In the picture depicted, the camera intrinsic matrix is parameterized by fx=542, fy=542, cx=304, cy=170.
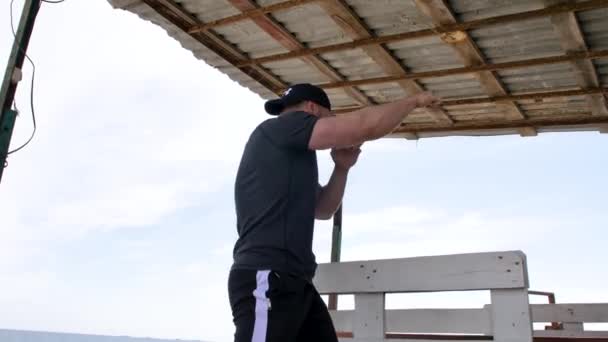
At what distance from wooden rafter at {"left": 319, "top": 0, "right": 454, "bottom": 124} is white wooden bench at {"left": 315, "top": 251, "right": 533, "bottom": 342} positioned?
2.03 meters

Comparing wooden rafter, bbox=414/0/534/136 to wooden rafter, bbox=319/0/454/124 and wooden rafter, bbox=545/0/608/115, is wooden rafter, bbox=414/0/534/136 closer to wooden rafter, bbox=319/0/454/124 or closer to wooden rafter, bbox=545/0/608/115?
wooden rafter, bbox=319/0/454/124

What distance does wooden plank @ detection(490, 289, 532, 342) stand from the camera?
8.64ft

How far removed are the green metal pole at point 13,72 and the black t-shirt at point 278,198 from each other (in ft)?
4.92

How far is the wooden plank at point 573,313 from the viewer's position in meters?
6.21

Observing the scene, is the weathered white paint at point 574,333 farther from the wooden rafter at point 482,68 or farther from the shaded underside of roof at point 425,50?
the wooden rafter at point 482,68

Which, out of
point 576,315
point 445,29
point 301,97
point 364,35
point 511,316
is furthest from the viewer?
point 576,315

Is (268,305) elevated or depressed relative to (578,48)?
depressed

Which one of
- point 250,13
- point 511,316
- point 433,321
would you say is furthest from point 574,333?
point 250,13

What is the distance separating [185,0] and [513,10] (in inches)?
100

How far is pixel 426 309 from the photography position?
3291mm

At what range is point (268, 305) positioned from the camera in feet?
7.51

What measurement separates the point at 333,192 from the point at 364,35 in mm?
1907

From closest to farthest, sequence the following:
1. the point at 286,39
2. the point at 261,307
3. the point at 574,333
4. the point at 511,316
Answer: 1. the point at 261,307
2. the point at 511,316
3. the point at 286,39
4. the point at 574,333

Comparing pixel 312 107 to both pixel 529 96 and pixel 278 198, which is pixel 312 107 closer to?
pixel 278 198
